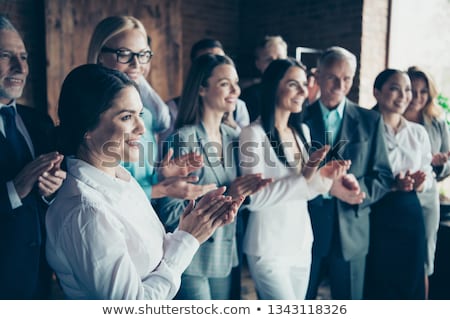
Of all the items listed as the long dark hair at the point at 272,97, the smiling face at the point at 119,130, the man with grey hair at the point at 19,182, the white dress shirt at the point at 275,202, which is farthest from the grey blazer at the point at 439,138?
the man with grey hair at the point at 19,182

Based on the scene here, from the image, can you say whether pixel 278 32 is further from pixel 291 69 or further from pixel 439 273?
pixel 439 273

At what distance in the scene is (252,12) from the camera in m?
3.10

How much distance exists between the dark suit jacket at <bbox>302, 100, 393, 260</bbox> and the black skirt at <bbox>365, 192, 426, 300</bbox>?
0.09 metres

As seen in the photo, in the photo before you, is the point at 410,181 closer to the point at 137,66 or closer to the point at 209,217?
the point at 209,217

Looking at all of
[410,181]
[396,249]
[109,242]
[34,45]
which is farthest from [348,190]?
[34,45]

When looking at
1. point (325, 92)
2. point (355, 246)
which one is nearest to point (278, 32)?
point (325, 92)

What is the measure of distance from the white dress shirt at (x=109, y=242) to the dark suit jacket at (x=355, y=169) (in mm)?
805

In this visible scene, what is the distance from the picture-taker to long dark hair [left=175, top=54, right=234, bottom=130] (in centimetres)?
149

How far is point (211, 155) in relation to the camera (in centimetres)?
145

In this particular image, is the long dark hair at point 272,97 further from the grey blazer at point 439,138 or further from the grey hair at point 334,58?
the grey blazer at point 439,138

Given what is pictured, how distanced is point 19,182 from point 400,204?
133cm

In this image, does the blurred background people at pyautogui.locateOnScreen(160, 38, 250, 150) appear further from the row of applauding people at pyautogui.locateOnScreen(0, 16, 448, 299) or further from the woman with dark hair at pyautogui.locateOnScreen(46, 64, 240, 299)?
the woman with dark hair at pyautogui.locateOnScreen(46, 64, 240, 299)

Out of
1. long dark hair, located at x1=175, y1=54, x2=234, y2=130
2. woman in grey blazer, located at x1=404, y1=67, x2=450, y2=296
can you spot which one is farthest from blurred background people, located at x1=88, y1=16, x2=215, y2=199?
woman in grey blazer, located at x1=404, y1=67, x2=450, y2=296

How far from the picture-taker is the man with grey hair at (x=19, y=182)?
108 centimetres
